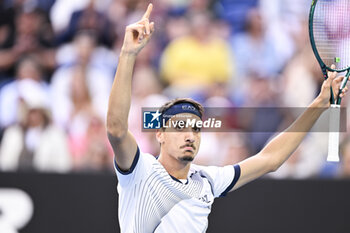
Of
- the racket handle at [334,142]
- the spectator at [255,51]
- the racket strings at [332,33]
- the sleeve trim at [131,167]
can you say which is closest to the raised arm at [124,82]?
the sleeve trim at [131,167]

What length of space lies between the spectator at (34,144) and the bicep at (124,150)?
3.85m

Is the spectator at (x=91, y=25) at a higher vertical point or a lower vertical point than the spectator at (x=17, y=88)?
higher

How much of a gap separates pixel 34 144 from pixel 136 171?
4.22 m

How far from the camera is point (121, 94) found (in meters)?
4.23

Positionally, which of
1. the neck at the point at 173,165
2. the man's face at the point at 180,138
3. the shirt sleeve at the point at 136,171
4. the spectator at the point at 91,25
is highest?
the spectator at the point at 91,25

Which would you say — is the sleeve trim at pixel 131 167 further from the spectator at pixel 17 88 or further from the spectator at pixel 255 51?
the spectator at pixel 255 51

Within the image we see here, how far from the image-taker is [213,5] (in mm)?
9969

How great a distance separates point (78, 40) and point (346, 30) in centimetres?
451

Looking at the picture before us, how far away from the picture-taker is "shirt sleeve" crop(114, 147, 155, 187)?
181 inches

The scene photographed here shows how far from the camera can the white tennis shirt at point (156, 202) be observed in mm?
4723

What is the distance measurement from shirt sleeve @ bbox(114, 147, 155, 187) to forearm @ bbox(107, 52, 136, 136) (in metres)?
0.39

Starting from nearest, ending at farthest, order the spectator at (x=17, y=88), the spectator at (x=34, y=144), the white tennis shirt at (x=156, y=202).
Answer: the white tennis shirt at (x=156, y=202)
the spectator at (x=34, y=144)
the spectator at (x=17, y=88)

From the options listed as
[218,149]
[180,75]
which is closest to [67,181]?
[218,149]

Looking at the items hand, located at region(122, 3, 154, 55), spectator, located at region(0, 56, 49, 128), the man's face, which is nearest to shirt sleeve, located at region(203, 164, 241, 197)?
A: the man's face
